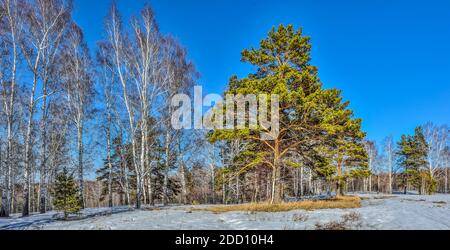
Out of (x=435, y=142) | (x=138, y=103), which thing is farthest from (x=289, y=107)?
(x=435, y=142)

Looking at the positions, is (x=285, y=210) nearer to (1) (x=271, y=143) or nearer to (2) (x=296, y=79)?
(1) (x=271, y=143)

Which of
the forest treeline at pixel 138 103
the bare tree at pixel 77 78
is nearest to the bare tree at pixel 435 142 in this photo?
the forest treeline at pixel 138 103

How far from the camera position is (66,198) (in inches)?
447

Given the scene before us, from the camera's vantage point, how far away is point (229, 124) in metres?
13.8

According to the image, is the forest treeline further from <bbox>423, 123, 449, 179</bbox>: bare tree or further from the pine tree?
<bbox>423, 123, 449, 179</bbox>: bare tree

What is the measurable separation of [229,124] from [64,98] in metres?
12.2

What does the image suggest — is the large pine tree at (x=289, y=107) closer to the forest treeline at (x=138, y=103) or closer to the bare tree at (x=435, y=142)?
the forest treeline at (x=138, y=103)

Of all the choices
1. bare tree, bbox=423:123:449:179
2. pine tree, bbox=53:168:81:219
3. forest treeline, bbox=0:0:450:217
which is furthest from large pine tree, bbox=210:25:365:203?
bare tree, bbox=423:123:449:179

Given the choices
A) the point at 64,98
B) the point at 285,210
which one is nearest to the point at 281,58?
the point at 285,210

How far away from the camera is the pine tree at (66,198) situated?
1119 centimetres

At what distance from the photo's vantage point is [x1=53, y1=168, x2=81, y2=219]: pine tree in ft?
36.7

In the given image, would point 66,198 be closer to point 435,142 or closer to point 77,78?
point 77,78

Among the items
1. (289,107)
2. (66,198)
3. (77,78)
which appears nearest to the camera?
(66,198)
